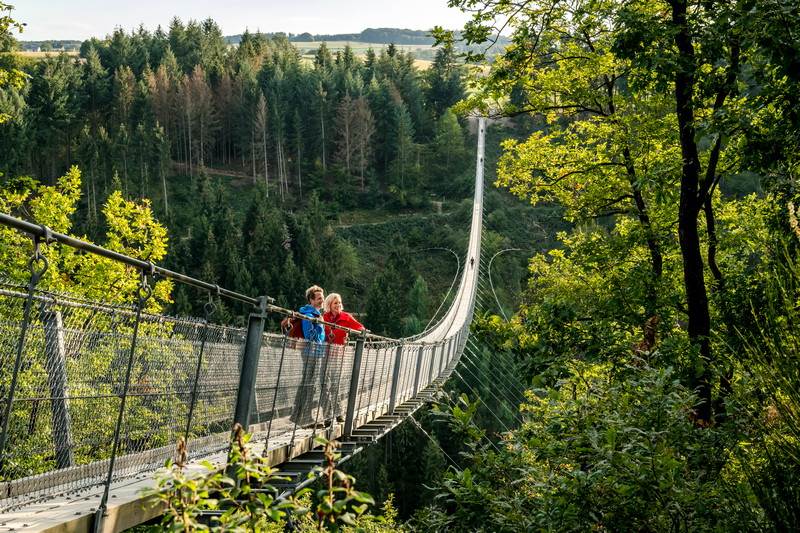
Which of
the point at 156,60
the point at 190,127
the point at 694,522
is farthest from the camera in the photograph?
the point at 156,60

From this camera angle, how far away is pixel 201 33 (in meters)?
102

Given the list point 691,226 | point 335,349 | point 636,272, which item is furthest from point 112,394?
point 636,272

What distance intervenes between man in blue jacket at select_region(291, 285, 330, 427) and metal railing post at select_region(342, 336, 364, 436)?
0.68 meters

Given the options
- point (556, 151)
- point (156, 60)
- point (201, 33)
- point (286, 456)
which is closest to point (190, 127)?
point (156, 60)

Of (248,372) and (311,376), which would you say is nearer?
(248,372)

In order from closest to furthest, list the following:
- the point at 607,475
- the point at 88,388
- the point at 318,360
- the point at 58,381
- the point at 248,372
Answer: the point at 58,381 < the point at 88,388 < the point at 607,475 < the point at 248,372 < the point at 318,360

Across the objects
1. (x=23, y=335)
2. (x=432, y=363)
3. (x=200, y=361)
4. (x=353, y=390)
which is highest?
(x=23, y=335)

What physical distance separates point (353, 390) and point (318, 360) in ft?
3.95

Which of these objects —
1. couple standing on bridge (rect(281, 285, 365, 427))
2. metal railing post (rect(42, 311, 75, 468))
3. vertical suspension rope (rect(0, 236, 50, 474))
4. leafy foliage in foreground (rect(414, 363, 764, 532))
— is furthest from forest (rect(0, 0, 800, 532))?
vertical suspension rope (rect(0, 236, 50, 474))

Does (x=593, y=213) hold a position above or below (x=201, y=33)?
below

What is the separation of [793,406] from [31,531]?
2.28 metres

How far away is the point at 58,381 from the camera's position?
2781mm

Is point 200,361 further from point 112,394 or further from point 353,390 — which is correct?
point 353,390

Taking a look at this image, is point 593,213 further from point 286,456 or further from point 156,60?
point 156,60
